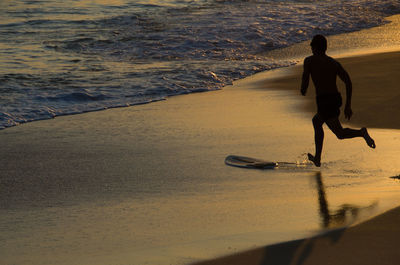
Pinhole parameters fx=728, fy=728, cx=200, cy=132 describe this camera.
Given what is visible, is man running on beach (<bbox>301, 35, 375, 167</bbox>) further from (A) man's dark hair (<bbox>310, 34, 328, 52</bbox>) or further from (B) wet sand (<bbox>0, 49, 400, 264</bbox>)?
(B) wet sand (<bbox>0, 49, 400, 264</bbox>)

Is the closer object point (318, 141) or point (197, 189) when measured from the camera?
point (197, 189)

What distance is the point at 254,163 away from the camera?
727 centimetres

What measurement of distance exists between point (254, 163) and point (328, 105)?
3.04 ft

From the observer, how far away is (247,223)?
18.1 ft

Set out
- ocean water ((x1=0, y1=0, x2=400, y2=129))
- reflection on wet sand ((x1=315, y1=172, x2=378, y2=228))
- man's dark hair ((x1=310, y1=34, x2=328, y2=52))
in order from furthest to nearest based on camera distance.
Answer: ocean water ((x1=0, y1=0, x2=400, y2=129)) → man's dark hair ((x1=310, y1=34, x2=328, y2=52)) → reflection on wet sand ((x1=315, y1=172, x2=378, y2=228))

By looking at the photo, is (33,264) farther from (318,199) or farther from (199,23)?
(199,23)

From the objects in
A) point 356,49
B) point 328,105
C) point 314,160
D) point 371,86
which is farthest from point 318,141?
point 356,49

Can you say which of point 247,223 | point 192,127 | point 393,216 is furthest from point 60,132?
point 393,216

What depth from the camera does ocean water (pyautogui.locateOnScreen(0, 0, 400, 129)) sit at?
1206 centimetres

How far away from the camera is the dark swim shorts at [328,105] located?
7.11 meters

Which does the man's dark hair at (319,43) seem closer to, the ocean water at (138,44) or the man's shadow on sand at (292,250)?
the man's shadow on sand at (292,250)

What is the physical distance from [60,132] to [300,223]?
4779mm

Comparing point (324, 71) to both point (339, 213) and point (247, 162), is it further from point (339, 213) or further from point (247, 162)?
point (339, 213)

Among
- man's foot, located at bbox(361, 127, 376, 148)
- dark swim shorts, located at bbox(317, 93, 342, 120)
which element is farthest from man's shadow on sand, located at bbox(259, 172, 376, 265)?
dark swim shorts, located at bbox(317, 93, 342, 120)
